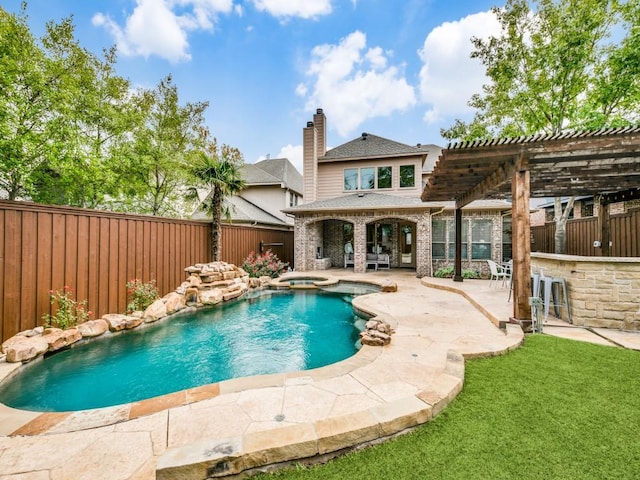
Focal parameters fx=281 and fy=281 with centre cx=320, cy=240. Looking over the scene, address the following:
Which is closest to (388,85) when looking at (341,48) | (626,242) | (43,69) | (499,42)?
(341,48)

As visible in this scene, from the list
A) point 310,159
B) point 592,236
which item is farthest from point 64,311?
point 592,236

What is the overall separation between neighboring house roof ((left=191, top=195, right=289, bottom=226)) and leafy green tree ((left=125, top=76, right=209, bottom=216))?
199cm

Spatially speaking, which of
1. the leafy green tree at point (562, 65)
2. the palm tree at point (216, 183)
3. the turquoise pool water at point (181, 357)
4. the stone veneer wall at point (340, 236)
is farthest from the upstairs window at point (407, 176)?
the turquoise pool water at point (181, 357)

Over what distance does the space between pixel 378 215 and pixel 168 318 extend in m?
8.89

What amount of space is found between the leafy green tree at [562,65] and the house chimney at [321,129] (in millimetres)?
7594

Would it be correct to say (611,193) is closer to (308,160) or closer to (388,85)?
(388,85)

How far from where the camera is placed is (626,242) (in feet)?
27.4

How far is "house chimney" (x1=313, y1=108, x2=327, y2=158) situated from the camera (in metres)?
15.6

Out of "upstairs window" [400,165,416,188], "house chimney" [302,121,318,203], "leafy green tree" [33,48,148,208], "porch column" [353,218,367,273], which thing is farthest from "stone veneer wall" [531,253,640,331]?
"leafy green tree" [33,48,148,208]

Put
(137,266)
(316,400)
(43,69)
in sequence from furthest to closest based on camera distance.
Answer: (43,69) → (137,266) → (316,400)

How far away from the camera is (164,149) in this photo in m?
13.4

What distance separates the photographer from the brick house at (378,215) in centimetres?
1171

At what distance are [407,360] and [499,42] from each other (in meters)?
12.8

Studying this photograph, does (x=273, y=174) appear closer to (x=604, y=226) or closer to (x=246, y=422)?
A: (x=604, y=226)
